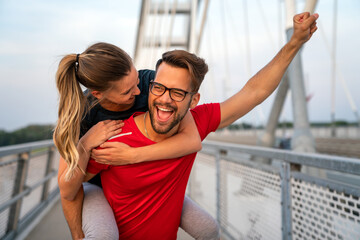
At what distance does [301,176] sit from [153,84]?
1.03 meters

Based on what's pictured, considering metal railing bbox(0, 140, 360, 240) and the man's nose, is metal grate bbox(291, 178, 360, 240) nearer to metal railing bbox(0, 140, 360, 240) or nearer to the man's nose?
metal railing bbox(0, 140, 360, 240)

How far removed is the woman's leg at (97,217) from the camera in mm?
1488

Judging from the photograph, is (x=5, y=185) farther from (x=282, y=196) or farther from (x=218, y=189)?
(x=282, y=196)

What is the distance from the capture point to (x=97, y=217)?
1.58m

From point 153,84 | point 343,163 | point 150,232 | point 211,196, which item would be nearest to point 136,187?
point 150,232

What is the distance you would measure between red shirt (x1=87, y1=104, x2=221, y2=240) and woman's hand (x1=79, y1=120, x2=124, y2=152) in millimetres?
46

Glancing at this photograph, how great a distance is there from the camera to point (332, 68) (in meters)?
22.6

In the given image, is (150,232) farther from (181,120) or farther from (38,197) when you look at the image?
(38,197)

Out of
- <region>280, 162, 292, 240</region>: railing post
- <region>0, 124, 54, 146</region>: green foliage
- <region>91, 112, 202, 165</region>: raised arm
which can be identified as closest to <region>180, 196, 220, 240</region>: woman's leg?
<region>91, 112, 202, 165</region>: raised arm

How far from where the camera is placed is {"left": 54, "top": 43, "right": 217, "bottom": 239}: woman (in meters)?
1.52

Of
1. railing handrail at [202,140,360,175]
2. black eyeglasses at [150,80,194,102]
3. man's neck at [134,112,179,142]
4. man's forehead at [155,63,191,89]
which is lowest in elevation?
railing handrail at [202,140,360,175]

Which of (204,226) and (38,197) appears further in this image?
(38,197)

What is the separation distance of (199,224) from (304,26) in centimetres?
121

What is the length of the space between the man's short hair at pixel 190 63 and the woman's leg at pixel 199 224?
70cm
